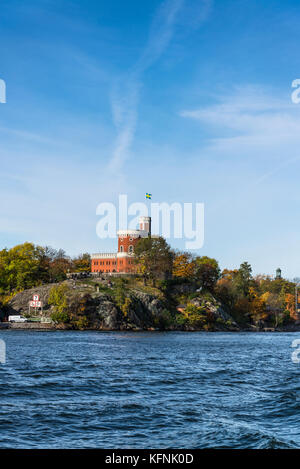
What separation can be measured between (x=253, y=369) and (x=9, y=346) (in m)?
30.7

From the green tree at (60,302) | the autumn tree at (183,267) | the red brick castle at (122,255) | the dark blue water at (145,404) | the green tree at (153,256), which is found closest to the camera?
the dark blue water at (145,404)

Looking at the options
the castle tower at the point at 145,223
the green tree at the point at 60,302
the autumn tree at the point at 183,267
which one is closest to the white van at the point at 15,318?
the green tree at the point at 60,302

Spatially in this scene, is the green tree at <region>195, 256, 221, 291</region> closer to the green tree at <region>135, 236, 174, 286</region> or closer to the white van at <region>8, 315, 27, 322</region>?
the green tree at <region>135, 236, 174, 286</region>

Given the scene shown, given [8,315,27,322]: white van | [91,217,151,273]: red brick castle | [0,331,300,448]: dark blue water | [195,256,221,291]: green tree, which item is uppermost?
[91,217,151,273]: red brick castle

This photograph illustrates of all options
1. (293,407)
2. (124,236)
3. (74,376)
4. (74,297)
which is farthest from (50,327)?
(293,407)

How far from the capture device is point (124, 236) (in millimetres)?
173375

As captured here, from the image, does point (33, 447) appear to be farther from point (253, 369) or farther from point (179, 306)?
point (179, 306)

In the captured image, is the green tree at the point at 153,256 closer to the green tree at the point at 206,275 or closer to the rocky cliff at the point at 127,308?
the rocky cliff at the point at 127,308

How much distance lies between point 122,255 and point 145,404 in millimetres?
142889

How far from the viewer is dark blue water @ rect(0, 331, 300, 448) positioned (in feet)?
73.3

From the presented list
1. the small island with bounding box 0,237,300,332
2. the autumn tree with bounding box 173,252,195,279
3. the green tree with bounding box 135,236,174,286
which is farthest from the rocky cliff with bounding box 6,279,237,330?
the autumn tree with bounding box 173,252,195,279

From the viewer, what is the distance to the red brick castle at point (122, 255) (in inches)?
6708

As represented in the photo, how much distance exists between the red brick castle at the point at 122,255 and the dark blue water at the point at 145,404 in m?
118

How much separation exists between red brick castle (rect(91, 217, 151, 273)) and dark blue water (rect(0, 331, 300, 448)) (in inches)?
4644
